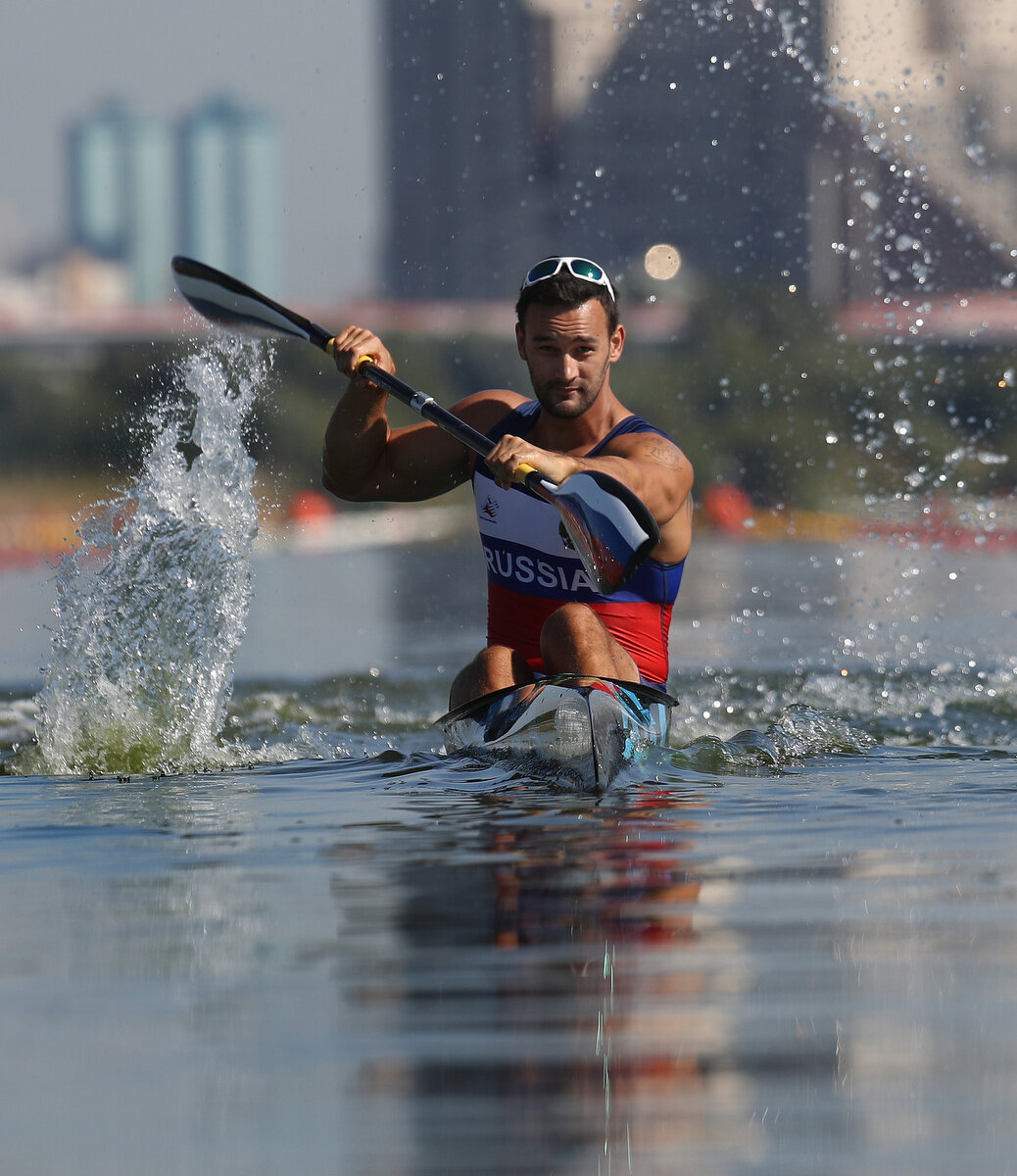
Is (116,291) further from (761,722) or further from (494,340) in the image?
(761,722)

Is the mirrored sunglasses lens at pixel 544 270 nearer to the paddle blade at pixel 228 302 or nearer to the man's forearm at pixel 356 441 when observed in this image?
the man's forearm at pixel 356 441

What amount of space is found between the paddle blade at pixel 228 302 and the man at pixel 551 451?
78 centimetres

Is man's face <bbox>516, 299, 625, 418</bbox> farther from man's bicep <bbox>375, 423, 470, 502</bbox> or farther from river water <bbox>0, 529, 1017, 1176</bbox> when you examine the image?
river water <bbox>0, 529, 1017, 1176</bbox>

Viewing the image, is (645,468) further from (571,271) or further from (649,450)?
(571,271)

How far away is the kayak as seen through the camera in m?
4.53

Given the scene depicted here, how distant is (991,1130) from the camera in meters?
2.02

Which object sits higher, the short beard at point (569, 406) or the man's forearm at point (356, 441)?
the short beard at point (569, 406)

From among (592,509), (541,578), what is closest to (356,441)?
(541,578)

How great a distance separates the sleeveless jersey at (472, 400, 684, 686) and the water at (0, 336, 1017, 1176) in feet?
1.18

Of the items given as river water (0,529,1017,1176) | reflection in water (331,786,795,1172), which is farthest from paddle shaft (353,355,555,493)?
reflection in water (331,786,795,1172)

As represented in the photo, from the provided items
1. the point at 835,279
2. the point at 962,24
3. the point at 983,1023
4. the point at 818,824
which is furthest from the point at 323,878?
the point at 835,279

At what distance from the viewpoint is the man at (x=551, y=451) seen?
4805 millimetres

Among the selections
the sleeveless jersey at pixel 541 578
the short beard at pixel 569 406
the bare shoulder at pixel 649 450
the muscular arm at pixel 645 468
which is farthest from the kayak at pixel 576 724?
the short beard at pixel 569 406

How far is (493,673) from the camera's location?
4941mm
